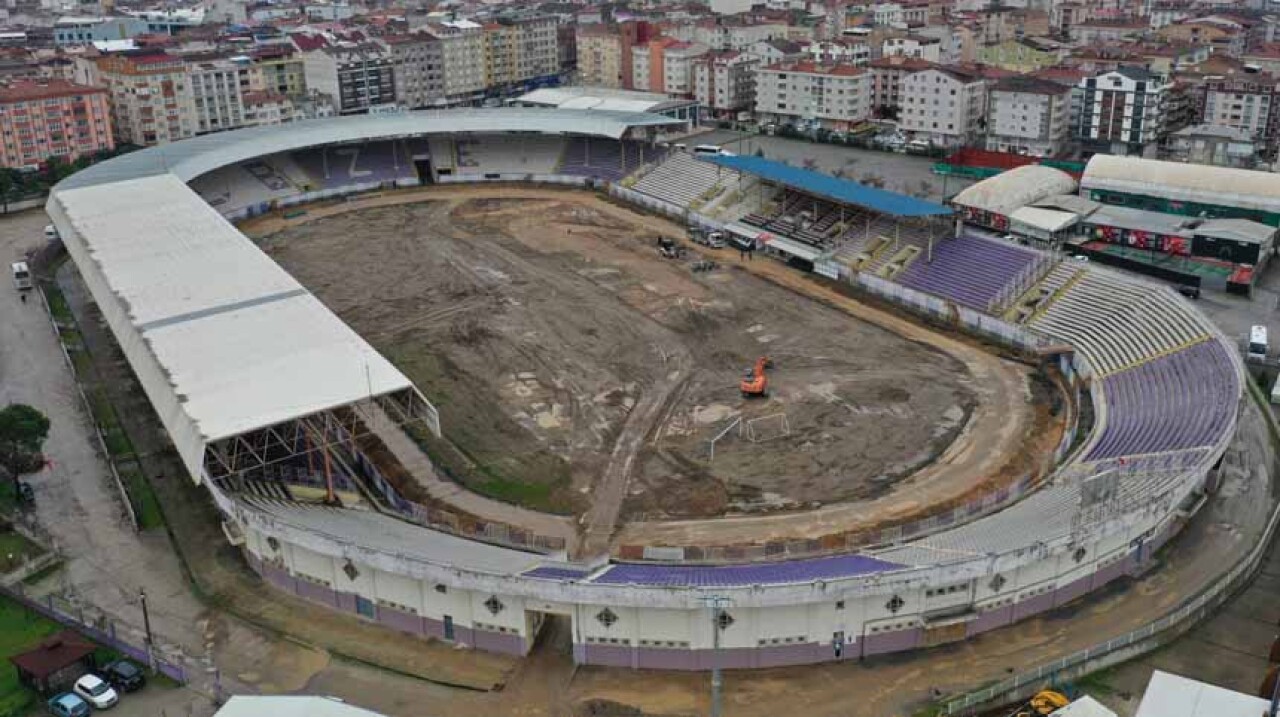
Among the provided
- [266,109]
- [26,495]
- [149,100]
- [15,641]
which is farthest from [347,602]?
[266,109]

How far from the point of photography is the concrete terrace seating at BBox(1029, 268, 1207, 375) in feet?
119

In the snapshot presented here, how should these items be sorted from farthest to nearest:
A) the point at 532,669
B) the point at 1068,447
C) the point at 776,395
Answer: the point at 776,395 → the point at 1068,447 → the point at 532,669

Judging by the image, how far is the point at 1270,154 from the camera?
66688 mm

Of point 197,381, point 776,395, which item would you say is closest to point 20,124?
point 197,381

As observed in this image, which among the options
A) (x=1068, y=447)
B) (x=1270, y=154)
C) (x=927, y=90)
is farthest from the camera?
(x=927, y=90)

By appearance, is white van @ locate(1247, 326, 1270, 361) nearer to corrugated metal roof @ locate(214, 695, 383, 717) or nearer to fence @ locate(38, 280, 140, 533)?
corrugated metal roof @ locate(214, 695, 383, 717)

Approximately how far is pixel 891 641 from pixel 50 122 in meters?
67.1

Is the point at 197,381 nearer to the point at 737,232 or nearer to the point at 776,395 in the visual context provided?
the point at 776,395

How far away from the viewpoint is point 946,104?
240ft

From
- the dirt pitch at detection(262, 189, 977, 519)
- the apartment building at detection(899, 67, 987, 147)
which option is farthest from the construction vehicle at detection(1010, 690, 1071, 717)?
the apartment building at detection(899, 67, 987, 147)

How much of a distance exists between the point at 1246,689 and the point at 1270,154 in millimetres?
54742

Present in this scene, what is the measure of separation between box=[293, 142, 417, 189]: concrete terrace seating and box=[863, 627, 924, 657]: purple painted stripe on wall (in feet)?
163

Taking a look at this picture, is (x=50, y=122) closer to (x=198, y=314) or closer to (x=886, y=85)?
(x=198, y=314)

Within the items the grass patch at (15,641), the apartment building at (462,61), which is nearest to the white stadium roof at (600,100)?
the apartment building at (462,61)
